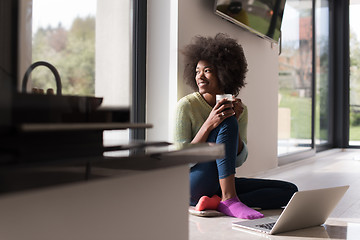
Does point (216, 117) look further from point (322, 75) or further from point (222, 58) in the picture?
point (322, 75)

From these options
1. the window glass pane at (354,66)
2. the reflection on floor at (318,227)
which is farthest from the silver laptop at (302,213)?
the window glass pane at (354,66)

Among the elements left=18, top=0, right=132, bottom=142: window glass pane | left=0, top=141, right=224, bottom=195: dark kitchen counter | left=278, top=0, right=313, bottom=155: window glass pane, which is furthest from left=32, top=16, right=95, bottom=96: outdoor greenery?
left=278, top=0, right=313, bottom=155: window glass pane

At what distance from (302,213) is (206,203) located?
1.73ft

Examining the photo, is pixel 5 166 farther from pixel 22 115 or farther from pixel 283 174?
pixel 283 174

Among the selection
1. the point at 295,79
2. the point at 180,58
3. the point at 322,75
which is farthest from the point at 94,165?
the point at 322,75

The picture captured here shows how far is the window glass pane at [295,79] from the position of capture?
15.9 ft

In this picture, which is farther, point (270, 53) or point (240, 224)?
point (270, 53)

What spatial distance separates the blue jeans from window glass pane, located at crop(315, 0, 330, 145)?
4.00 metres

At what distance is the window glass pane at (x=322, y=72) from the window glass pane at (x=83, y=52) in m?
5.57

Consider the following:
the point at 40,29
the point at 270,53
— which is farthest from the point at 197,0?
the point at 40,29

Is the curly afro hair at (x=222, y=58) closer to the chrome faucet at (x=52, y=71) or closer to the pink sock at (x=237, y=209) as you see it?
the pink sock at (x=237, y=209)

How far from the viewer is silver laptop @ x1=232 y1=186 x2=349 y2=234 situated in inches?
71.4

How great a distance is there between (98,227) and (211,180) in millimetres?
1496

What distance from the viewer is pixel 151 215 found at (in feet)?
3.33
